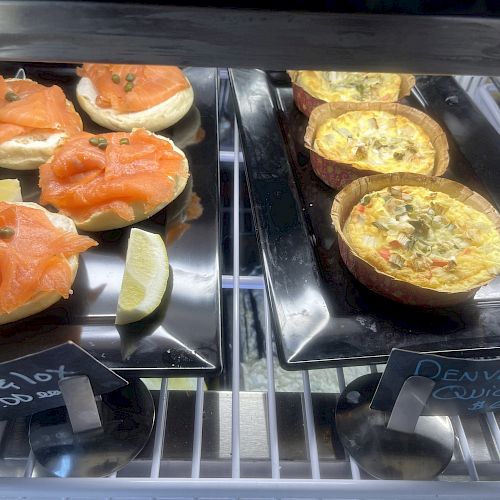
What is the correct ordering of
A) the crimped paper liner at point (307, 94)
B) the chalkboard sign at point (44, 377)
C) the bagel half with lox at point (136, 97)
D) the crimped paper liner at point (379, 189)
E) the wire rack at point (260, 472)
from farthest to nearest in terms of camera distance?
1. the crimped paper liner at point (307, 94)
2. the bagel half with lox at point (136, 97)
3. the crimped paper liner at point (379, 189)
4. the wire rack at point (260, 472)
5. the chalkboard sign at point (44, 377)

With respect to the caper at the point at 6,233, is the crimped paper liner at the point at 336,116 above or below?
below

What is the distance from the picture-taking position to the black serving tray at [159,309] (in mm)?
1276

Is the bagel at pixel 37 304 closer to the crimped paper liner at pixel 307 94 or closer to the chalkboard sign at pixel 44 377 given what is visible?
the chalkboard sign at pixel 44 377

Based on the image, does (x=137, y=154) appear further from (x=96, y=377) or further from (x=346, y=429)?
(x=346, y=429)

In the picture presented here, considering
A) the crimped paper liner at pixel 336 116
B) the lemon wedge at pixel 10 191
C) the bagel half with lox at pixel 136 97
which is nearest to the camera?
the lemon wedge at pixel 10 191

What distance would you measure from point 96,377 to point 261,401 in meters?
0.43

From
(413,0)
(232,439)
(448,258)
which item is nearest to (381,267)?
(448,258)

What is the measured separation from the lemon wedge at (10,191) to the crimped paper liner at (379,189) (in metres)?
0.92

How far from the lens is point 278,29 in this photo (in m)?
0.64

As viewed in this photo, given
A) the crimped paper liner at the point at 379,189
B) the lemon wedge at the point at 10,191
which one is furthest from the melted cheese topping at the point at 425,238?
the lemon wedge at the point at 10,191

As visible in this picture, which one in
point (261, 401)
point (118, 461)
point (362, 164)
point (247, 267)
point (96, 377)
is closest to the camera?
point (96, 377)

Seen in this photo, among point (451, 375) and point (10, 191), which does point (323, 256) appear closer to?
point (451, 375)

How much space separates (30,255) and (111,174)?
1.35 ft

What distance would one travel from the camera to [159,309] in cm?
140
